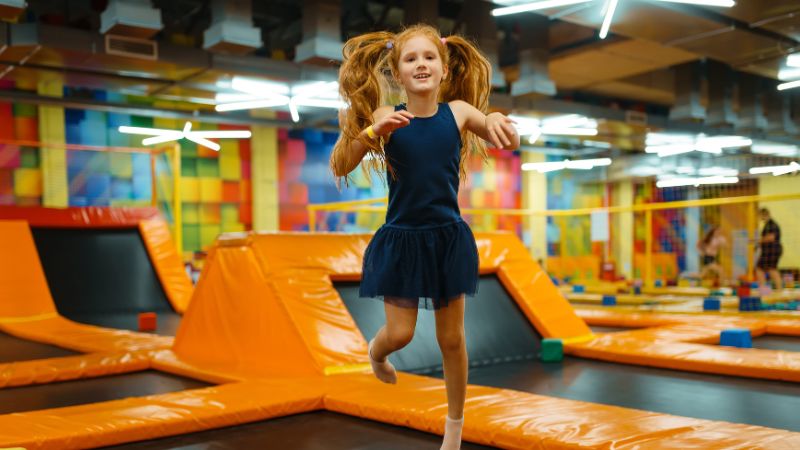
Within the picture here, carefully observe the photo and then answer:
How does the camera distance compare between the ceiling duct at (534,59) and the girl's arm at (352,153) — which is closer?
the girl's arm at (352,153)

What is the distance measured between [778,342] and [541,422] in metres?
3.47

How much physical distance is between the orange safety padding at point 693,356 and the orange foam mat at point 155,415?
181cm

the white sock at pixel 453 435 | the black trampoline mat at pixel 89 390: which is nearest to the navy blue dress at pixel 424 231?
the white sock at pixel 453 435

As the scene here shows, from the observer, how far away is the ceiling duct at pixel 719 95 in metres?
10.4

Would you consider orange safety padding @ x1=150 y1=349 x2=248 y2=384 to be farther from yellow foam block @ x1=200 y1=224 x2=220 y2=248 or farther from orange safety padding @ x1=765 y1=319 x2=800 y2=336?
yellow foam block @ x1=200 y1=224 x2=220 y2=248

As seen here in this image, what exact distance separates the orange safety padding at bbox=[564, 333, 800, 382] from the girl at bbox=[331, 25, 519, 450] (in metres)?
2.19

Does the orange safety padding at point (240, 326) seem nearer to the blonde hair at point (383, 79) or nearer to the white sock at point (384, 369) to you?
the white sock at point (384, 369)

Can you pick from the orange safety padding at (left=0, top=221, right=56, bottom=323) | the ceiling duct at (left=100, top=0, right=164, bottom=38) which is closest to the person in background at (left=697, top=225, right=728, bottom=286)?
the ceiling duct at (left=100, top=0, right=164, bottom=38)

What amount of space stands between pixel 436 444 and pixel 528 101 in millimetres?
7602

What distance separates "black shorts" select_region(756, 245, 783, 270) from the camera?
26.1 ft

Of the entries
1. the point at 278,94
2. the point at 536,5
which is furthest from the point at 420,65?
the point at 278,94

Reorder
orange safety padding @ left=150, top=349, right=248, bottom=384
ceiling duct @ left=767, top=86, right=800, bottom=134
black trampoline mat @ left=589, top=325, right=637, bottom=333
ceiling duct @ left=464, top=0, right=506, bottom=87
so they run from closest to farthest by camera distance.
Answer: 1. orange safety padding @ left=150, top=349, right=248, bottom=384
2. black trampoline mat @ left=589, top=325, right=637, bottom=333
3. ceiling duct @ left=464, top=0, right=506, bottom=87
4. ceiling duct @ left=767, top=86, right=800, bottom=134

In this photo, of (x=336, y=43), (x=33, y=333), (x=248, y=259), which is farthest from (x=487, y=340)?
(x=336, y=43)

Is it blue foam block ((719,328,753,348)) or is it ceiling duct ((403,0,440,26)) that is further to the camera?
ceiling duct ((403,0,440,26))
